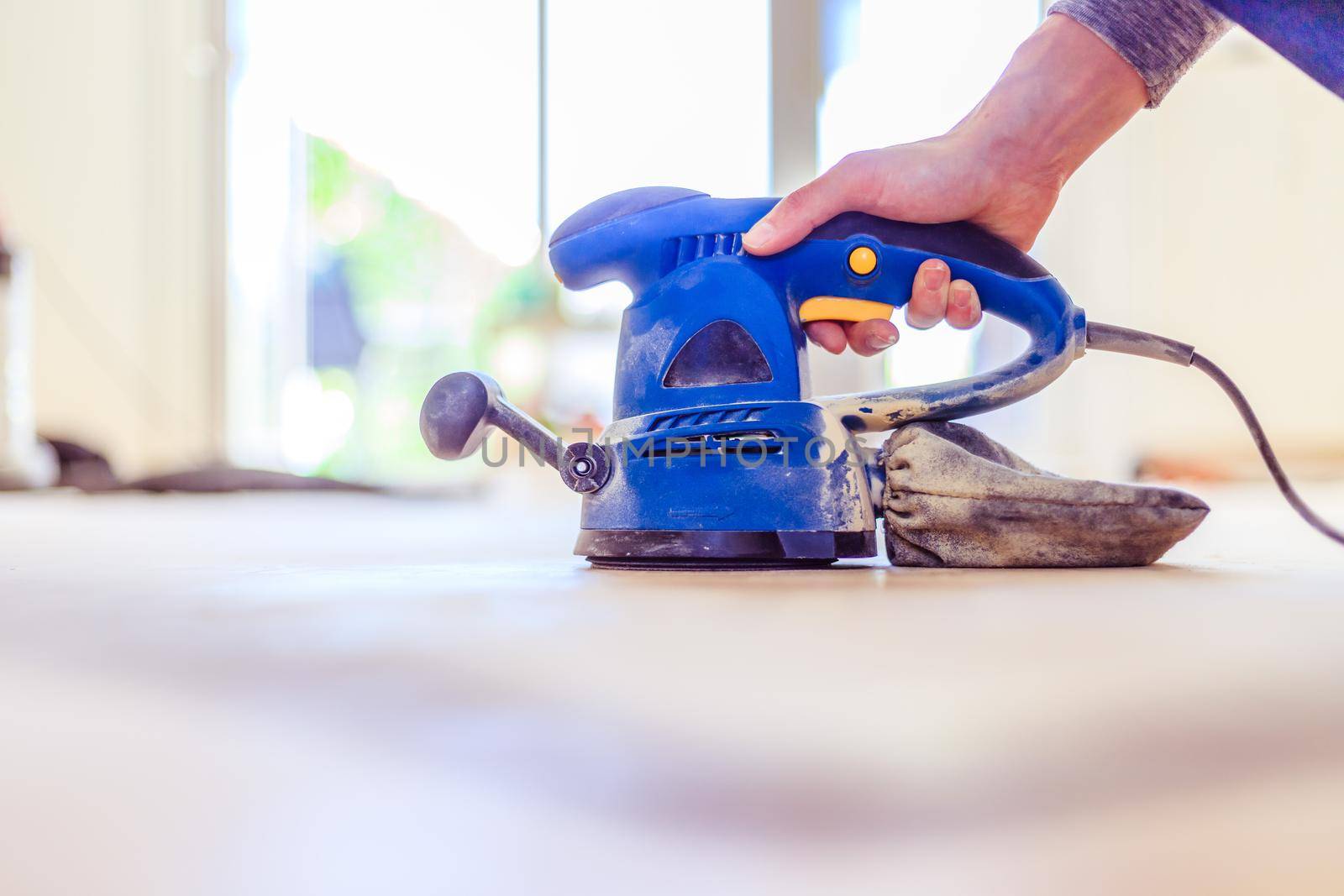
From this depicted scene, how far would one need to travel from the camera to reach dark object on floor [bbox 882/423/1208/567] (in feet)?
2.05

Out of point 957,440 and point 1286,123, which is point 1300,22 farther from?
point 1286,123

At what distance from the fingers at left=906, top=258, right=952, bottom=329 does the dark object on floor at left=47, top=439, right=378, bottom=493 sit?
71.7 inches

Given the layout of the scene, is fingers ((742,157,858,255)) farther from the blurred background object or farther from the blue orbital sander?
the blurred background object

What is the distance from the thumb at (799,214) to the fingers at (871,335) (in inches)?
4.1

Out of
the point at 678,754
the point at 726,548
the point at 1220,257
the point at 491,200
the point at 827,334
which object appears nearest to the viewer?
the point at 678,754

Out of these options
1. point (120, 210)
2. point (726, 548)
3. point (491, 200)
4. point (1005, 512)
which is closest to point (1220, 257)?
point (491, 200)

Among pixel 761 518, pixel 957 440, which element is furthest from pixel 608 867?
pixel 957 440

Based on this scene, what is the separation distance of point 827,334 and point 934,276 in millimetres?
99

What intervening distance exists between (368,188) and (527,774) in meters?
4.20

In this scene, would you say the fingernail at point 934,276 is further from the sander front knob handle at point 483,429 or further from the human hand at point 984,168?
the sander front knob handle at point 483,429

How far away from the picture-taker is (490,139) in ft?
11.8

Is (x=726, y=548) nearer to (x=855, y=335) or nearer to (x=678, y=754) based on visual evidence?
(x=855, y=335)

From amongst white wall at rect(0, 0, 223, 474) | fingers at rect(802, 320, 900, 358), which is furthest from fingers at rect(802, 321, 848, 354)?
white wall at rect(0, 0, 223, 474)

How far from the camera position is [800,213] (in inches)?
25.7
